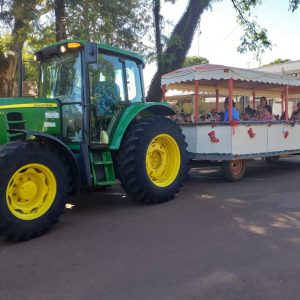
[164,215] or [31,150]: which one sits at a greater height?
[31,150]

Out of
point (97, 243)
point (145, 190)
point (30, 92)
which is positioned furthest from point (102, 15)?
point (97, 243)

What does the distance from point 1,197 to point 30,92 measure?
2.92m

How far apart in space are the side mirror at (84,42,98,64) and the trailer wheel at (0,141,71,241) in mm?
1332

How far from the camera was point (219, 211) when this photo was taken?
6.47 metres

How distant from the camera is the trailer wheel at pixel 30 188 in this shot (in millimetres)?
4901

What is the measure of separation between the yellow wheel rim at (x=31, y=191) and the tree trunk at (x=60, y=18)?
7038 millimetres

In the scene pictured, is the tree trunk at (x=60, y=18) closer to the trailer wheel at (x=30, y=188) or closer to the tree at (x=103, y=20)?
the tree at (x=103, y=20)

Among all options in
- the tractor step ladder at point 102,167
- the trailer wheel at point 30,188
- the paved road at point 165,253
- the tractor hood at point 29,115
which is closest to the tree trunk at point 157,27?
the paved road at point 165,253

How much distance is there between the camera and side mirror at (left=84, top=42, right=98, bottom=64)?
5.83m

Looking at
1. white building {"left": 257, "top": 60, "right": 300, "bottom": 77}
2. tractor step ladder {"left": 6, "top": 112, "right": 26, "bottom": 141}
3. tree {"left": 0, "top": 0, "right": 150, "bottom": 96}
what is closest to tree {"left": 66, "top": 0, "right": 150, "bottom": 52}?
tree {"left": 0, "top": 0, "right": 150, "bottom": 96}

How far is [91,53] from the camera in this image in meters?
5.86

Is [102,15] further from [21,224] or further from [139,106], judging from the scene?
[21,224]

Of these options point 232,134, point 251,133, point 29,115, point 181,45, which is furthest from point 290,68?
point 29,115

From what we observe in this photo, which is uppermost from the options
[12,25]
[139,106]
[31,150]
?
[12,25]
